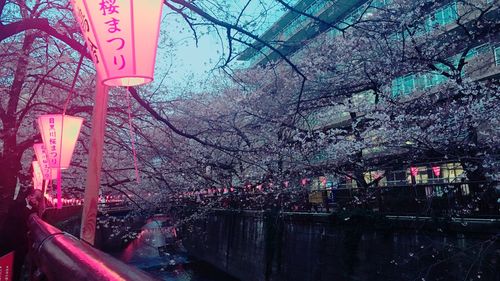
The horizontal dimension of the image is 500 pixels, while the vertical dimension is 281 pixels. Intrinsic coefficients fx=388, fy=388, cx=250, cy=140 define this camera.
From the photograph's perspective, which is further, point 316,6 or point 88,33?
point 316,6

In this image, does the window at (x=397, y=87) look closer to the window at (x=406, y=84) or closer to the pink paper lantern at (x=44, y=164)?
the window at (x=406, y=84)

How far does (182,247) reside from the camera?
3444 centimetres

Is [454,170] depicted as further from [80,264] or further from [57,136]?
[80,264]

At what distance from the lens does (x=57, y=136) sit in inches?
284

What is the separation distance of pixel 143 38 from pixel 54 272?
2.25 meters

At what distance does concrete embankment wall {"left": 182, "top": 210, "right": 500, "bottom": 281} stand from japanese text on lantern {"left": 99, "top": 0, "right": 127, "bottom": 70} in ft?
28.1

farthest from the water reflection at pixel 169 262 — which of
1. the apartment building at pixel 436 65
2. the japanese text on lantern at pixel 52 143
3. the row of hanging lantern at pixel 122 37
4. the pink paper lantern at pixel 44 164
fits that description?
the row of hanging lantern at pixel 122 37

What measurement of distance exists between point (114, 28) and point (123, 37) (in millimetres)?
133

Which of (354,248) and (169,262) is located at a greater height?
(354,248)

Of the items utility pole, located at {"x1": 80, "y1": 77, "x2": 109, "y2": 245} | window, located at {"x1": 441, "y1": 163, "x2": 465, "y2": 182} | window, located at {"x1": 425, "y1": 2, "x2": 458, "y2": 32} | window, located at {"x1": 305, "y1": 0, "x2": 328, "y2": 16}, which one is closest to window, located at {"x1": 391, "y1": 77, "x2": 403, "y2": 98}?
window, located at {"x1": 425, "y1": 2, "x2": 458, "y2": 32}

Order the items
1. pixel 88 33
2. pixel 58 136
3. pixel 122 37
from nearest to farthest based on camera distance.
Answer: pixel 122 37 → pixel 88 33 → pixel 58 136

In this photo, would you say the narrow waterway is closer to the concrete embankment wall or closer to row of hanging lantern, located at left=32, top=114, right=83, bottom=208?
the concrete embankment wall

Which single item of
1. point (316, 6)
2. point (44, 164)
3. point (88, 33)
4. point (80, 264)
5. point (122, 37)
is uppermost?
point (316, 6)

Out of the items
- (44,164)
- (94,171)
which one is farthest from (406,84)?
(94,171)
